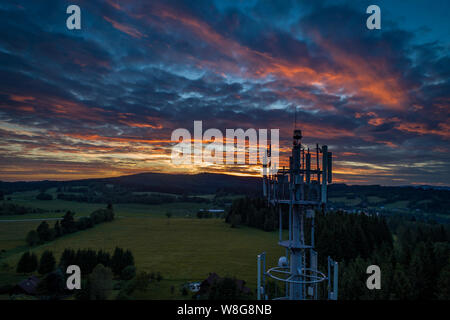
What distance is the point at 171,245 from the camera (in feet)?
259

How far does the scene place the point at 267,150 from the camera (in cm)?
1522

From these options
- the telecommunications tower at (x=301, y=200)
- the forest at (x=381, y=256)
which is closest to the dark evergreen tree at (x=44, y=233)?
the forest at (x=381, y=256)

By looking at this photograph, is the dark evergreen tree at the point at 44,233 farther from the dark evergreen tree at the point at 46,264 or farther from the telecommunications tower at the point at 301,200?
the telecommunications tower at the point at 301,200

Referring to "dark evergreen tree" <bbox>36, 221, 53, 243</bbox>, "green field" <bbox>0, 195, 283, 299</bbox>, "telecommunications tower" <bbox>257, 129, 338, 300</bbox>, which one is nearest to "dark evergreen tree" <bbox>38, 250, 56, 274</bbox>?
"green field" <bbox>0, 195, 283, 299</bbox>

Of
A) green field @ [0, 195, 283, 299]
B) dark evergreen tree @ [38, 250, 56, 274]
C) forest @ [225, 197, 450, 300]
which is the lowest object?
green field @ [0, 195, 283, 299]

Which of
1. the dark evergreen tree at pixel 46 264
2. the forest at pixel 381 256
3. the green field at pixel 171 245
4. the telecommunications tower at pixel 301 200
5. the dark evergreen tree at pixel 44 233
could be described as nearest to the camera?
the telecommunications tower at pixel 301 200

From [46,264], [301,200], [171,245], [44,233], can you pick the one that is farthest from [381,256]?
[44,233]

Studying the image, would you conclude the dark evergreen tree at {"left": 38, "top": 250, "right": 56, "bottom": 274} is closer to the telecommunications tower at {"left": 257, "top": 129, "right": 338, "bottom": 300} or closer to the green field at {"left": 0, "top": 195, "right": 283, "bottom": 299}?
the green field at {"left": 0, "top": 195, "right": 283, "bottom": 299}

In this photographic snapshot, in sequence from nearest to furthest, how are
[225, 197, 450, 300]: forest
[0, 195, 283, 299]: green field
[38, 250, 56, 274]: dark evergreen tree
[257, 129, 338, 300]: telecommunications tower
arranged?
[257, 129, 338, 300]: telecommunications tower → [225, 197, 450, 300]: forest → [38, 250, 56, 274]: dark evergreen tree → [0, 195, 283, 299]: green field

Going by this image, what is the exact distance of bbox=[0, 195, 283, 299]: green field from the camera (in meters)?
53.3

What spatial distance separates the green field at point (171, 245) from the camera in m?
53.3

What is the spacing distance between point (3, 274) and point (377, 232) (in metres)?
74.2
